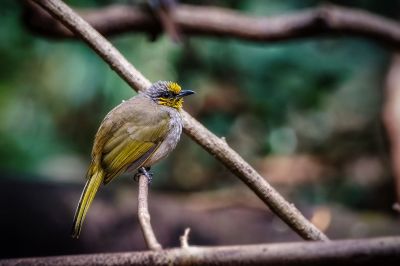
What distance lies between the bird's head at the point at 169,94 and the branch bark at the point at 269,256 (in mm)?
1315

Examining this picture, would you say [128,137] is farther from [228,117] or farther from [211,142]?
[228,117]

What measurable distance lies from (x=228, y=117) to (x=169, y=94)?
11.1 ft

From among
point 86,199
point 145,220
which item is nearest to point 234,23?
point 86,199

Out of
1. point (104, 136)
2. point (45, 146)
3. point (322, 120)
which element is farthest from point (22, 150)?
point (104, 136)

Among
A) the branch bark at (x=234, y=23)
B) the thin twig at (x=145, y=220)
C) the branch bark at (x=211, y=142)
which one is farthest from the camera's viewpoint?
the branch bark at (x=234, y=23)

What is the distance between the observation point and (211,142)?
2287 mm

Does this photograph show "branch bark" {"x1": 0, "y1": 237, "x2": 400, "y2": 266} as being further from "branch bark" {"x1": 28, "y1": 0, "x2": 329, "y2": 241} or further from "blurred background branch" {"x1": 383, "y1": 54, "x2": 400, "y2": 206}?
"blurred background branch" {"x1": 383, "y1": 54, "x2": 400, "y2": 206}

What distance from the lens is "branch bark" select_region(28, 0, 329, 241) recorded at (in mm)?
2141

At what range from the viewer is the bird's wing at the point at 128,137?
2322mm

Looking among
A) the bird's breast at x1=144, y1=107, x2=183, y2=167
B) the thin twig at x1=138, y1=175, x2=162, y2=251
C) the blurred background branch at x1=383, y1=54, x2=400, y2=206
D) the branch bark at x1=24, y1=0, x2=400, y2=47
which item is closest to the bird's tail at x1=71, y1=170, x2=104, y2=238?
the thin twig at x1=138, y1=175, x2=162, y2=251

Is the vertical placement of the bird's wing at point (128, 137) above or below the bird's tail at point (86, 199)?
above

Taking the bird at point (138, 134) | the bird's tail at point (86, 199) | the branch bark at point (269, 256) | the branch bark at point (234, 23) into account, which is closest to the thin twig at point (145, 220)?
the branch bark at point (269, 256)

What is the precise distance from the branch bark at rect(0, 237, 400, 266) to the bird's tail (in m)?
0.39

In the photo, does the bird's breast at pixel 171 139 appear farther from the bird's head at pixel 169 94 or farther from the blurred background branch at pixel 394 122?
the blurred background branch at pixel 394 122
